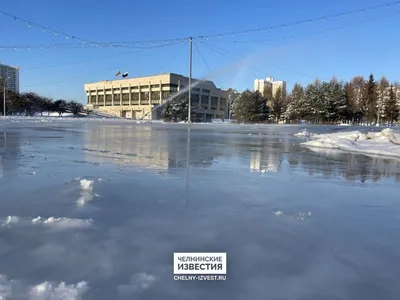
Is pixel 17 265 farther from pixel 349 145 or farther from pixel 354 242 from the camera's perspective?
Answer: pixel 349 145

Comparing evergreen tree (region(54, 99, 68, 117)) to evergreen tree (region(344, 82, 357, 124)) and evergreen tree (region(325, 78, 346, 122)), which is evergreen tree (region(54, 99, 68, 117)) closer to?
evergreen tree (region(325, 78, 346, 122))

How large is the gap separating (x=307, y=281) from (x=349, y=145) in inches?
412

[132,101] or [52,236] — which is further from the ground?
[132,101]

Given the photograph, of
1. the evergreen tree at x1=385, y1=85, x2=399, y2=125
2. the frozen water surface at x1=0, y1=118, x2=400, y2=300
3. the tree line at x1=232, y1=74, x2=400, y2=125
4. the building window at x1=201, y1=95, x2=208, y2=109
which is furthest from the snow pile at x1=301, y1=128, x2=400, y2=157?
the building window at x1=201, y1=95, x2=208, y2=109

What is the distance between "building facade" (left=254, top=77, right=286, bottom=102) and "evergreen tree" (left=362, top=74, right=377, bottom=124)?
26.1 metres

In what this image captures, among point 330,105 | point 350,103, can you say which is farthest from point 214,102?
point 330,105

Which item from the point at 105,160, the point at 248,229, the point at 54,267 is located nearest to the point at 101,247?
the point at 54,267

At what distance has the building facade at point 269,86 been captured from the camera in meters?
95.1

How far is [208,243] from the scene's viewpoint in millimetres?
2449

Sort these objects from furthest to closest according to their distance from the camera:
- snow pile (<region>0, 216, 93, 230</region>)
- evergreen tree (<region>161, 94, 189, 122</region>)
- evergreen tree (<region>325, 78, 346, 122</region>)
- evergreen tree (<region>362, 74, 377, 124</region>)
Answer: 1. evergreen tree (<region>362, 74, 377, 124</region>)
2. evergreen tree (<region>325, 78, 346, 122</region>)
3. evergreen tree (<region>161, 94, 189, 122</region>)
4. snow pile (<region>0, 216, 93, 230</region>)

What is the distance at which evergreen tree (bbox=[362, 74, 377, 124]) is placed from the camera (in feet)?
216

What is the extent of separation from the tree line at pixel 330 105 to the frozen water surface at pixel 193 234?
5563 centimetres

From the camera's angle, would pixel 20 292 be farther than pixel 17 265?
No

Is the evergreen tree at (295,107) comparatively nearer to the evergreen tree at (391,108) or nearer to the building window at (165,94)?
the evergreen tree at (391,108)
